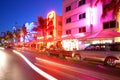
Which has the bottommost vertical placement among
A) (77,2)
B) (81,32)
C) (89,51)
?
(89,51)

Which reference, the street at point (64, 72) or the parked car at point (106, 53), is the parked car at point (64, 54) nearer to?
the parked car at point (106, 53)

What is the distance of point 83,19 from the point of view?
37406mm

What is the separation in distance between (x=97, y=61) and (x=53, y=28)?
3402 centimetres

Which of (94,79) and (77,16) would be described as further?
(77,16)

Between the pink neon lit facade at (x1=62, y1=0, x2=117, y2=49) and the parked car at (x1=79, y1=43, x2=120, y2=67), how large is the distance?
11.4m

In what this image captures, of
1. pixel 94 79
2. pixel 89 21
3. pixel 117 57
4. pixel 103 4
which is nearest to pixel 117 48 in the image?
pixel 117 57

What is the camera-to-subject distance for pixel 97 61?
61.0 feet

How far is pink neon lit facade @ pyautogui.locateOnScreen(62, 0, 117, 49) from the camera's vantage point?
32.0 meters

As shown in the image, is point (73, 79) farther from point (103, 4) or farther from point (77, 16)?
point (77, 16)

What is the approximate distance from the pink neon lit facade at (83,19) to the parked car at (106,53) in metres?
11.4

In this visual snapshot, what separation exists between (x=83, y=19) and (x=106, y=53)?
808 inches

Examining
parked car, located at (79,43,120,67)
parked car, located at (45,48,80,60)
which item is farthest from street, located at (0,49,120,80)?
parked car, located at (45,48,80,60)

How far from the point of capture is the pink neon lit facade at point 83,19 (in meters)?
32.0

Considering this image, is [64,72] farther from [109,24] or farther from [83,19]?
[83,19]
